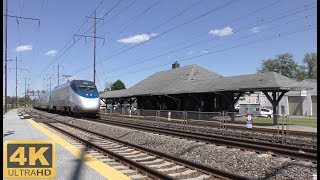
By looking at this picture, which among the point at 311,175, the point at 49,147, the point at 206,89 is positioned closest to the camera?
the point at 49,147

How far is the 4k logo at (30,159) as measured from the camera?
7.22 m

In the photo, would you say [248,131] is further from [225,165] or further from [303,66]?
[303,66]

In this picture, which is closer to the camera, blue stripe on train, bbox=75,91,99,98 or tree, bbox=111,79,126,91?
blue stripe on train, bbox=75,91,99,98

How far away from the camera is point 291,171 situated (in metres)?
9.84

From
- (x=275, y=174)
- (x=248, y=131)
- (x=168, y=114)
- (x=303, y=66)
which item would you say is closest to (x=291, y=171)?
(x=275, y=174)

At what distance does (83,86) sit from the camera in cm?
3772

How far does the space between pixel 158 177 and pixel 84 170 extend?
190 centimetres

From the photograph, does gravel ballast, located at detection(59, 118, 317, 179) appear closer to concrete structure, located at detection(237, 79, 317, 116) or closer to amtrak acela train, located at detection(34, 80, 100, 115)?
amtrak acela train, located at detection(34, 80, 100, 115)

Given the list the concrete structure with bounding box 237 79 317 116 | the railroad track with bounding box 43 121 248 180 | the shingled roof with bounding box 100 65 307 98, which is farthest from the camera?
the concrete structure with bounding box 237 79 317 116

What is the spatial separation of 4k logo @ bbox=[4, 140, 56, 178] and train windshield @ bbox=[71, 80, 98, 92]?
29.6m

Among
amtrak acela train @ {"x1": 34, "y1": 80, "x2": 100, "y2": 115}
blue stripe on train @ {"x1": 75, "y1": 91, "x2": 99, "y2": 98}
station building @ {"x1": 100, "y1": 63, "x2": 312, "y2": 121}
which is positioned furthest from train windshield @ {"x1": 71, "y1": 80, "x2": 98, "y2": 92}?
station building @ {"x1": 100, "y1": 63, "x2": 312, "y2": 121}

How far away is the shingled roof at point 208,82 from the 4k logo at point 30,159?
20.8 meters

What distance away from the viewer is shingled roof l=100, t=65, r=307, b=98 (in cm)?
2789

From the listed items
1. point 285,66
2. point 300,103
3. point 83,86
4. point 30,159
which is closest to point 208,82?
point 83,86
